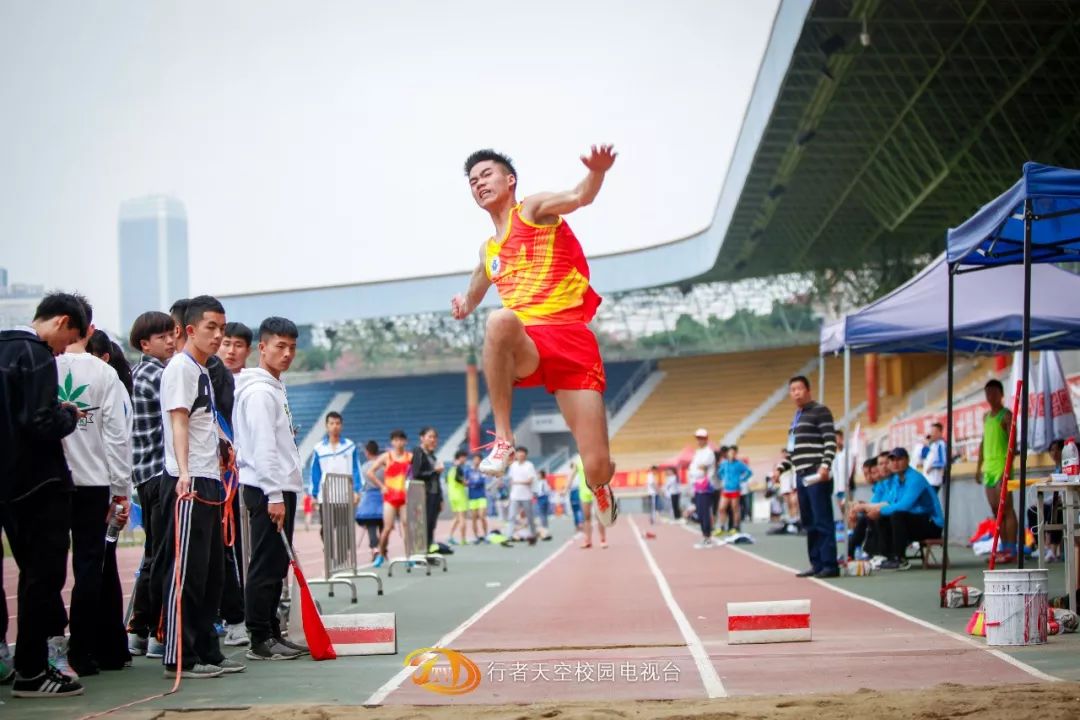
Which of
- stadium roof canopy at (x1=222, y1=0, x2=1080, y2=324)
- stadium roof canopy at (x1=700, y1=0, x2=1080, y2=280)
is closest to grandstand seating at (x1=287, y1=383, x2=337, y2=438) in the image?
stadium roof canopy at (x1=222, y1=0, x2=1080, y2=324)

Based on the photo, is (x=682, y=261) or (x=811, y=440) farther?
(x=682, y=261)

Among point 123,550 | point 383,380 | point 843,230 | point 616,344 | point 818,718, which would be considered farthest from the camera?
point 383,380

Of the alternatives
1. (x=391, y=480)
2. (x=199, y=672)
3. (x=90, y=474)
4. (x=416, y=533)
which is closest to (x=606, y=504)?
(x=199, y=672)

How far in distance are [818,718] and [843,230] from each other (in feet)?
116

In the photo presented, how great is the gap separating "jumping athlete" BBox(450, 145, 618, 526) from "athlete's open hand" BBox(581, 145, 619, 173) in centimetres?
10

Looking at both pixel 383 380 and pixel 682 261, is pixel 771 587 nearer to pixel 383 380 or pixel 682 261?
pixel 682 261

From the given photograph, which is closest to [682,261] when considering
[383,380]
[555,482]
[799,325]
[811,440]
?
[799,325]

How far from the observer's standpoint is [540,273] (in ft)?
21.0

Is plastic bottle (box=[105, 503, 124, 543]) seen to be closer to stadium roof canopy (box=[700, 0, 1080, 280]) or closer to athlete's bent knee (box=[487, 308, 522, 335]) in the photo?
athlete's bent knee (box=[487, 308, 522, 335])

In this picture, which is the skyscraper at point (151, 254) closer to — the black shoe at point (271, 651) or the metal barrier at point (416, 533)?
the metal barrier at point (416, 533)

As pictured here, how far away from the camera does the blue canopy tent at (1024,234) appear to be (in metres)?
7.27

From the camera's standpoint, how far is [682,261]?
150 ft

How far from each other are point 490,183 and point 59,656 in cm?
327

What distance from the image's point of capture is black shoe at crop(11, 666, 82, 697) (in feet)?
19.1
